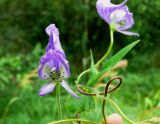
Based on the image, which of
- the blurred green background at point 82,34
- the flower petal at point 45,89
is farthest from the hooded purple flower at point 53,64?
the blurred green background at point 82,34

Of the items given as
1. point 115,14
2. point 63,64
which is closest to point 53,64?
point 63,64

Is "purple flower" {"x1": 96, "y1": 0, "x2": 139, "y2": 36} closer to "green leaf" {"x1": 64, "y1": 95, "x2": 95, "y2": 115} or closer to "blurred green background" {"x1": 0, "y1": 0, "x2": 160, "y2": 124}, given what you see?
"green leaf" {"x1": 64, "y1": 95, "x2": 95, "y2": 115}

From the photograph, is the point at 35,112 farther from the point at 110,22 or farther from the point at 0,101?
the point at 110,22

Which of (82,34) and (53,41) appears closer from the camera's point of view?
(53,41)

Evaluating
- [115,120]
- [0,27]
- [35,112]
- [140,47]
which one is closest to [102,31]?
[140,47]

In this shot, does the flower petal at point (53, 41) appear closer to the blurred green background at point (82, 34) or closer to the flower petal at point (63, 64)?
the flower petal at point (63, 64)

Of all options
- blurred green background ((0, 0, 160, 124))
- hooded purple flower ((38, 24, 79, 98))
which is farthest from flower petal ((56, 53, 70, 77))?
blurred green background ((0, 0, 160, 124))

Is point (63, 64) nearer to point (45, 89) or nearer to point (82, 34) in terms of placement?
point (45, 89)
